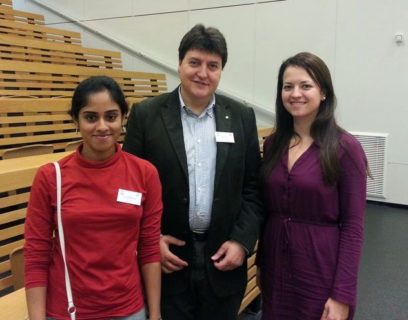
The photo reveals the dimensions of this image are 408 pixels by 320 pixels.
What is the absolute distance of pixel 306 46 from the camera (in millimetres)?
4555

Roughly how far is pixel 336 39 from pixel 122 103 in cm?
A: 384

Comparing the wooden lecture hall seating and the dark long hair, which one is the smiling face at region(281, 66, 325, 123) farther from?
the wooden lecture hall seating

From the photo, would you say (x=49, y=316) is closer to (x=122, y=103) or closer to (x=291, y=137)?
(x=122, y=103)

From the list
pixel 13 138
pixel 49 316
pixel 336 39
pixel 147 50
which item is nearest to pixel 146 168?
pixel 49 316

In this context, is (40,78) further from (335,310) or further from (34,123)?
(335,310)

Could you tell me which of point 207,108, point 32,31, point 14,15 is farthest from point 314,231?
point 14,15

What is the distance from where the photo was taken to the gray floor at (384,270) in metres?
2.31

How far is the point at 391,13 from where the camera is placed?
404 cm

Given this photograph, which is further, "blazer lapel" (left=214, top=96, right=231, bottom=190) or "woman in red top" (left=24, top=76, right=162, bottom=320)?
"blazer lapel" (left=214, top=96, right=231, bottom=190)

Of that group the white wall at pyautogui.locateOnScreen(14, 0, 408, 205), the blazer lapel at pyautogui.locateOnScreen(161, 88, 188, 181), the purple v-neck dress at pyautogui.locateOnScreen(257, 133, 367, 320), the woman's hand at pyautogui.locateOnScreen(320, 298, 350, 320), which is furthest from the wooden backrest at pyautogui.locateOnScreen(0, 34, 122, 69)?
the woman's hand at pyautogui.locateOnScreen(320, 298, 350, 320)

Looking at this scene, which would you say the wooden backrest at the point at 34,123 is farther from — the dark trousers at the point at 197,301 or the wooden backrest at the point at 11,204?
the dark trousers at the point at 197,301

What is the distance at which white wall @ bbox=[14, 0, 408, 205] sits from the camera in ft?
13.5

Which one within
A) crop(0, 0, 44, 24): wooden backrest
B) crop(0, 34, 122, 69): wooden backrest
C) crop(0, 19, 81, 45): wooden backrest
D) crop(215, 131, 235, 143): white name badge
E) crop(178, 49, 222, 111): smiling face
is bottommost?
crop(215, 131, 235, 143): white name badge

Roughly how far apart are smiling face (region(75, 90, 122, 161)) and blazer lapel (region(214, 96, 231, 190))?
1.22 ft
